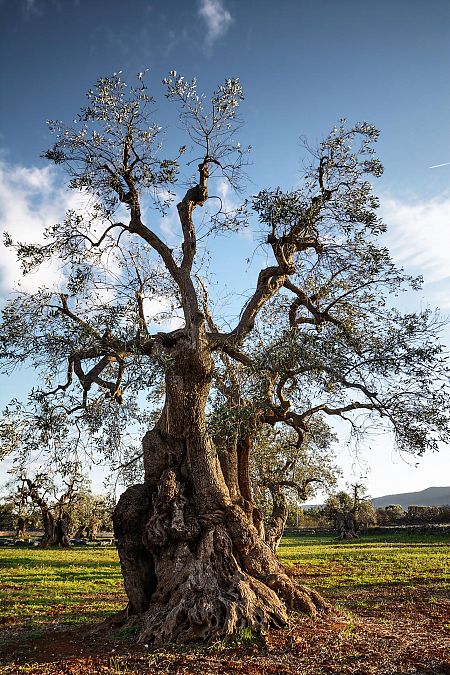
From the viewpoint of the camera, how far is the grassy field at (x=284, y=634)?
8648 millimetres

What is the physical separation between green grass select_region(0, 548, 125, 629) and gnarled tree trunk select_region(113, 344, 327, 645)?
3.31 m

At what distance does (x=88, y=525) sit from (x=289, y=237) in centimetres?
6286

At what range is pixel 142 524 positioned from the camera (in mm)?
12188

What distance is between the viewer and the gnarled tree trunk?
10.3 metres

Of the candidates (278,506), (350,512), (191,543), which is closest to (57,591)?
(278,506)

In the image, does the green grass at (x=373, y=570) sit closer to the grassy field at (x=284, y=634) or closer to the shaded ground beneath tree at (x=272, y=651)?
the grassy field at (x=284, y=634)

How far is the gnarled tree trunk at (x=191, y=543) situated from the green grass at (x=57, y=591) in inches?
130

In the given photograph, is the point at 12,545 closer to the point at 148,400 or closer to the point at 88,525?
the point at 88,525

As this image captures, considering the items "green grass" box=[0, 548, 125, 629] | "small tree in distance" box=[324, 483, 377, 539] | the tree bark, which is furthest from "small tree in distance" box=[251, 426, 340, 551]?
"small tree in distance" box=[324, 483, 377, 539]

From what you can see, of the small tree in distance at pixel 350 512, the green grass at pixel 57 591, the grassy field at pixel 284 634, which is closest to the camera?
the grassy field at pixel 284 634

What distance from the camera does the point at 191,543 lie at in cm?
1180

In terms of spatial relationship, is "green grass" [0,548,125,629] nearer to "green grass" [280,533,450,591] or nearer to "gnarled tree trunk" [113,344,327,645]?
"gnarled tree trunk" [113,344,327,645]

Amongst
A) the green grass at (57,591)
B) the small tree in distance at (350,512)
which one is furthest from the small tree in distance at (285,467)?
the small tree in distance at (350,512)

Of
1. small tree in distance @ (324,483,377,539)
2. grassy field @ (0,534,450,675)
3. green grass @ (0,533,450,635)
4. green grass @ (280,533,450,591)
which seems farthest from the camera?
small tree in distance @ (324,483,377,539)
